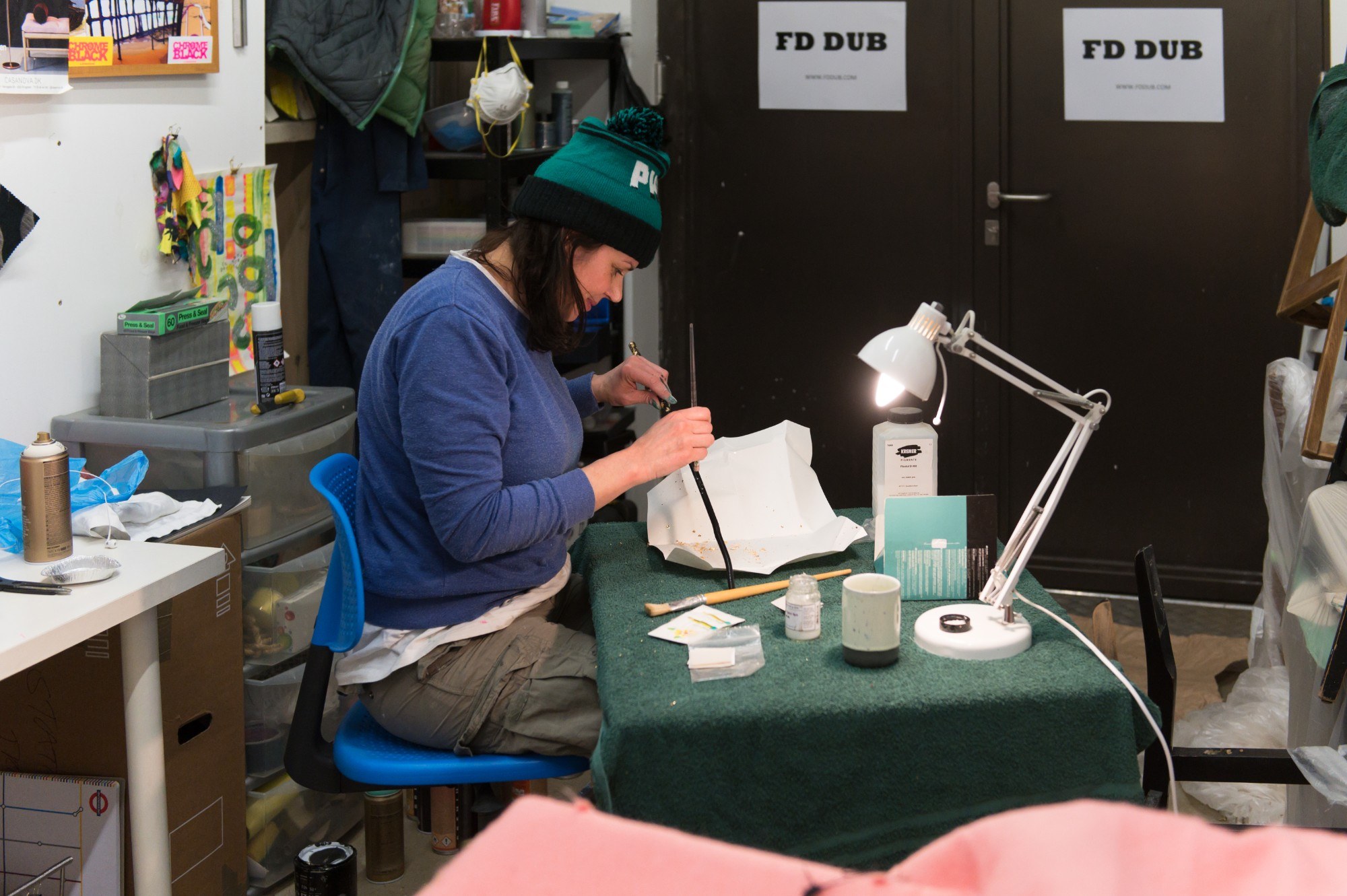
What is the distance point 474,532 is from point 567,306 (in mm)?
372

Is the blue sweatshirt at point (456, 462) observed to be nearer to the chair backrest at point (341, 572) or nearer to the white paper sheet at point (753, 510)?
the chair backrest at point (341, 572)

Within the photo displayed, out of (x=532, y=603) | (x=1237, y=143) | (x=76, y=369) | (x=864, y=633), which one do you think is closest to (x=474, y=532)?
(x=532, y=603)

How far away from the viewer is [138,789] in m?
1.71

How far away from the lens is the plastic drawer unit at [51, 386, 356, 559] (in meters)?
2.16

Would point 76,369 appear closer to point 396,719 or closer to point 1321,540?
point 396,719

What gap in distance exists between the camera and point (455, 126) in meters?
3.11

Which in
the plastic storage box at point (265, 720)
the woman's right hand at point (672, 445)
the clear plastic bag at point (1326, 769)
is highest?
the woman's right hand at point (672, 445)

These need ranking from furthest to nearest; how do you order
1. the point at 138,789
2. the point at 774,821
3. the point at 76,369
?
1. the point at 76,369
2. the point at 138,789
3. the point at 774,821

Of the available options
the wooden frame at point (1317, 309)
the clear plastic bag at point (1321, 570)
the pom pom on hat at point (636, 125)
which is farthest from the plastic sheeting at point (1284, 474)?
the pom pom on hat at point (636, 125)

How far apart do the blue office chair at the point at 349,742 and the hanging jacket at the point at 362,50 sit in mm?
1218

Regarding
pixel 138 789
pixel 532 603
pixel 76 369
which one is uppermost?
pixel 76 369

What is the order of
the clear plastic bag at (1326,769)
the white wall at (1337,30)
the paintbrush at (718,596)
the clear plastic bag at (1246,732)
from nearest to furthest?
the clear plastic bag at (1326,769), the paintbrush at (718,596), the clear plastic bag at (1246,732), the white wall at (1337,30)

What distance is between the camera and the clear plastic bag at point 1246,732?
245cm

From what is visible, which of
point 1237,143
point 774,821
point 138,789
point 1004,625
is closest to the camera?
point 774,821
